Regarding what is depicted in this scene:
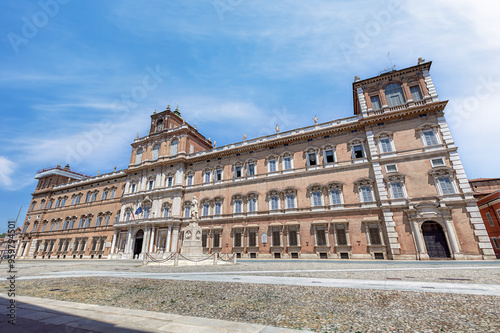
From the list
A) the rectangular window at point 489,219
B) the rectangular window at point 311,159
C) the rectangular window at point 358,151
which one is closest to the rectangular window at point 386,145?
the rectangular window at point 358,151

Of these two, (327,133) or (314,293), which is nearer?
(314,293)

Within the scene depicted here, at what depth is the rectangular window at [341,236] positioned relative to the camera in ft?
74.0

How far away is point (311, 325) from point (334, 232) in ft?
68.4

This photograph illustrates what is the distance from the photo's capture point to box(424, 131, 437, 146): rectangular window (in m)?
21.9

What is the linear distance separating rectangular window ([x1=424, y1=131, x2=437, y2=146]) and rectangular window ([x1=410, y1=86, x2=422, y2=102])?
4082 mm

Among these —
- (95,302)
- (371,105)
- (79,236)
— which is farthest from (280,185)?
(79,236)

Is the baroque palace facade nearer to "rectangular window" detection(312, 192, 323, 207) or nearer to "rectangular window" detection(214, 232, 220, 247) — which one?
"rectangular window" detection(312, 192, 323, 207)

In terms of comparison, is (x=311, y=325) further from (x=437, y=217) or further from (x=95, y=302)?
(x=437, y=217)

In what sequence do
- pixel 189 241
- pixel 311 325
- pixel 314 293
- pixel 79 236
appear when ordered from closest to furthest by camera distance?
pixel 311 325
pixel 314 293
pixel 189 241
pixel 79 236

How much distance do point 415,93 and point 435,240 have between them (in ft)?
50.0

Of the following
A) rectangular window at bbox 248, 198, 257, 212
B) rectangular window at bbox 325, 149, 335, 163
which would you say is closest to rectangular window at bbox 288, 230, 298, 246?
rectangular window at bbox 248, 198, 257, 212

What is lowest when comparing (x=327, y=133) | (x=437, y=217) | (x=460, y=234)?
(x=460, y=234)

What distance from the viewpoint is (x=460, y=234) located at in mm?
18906

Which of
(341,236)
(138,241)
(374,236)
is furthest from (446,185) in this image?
(138,241)
